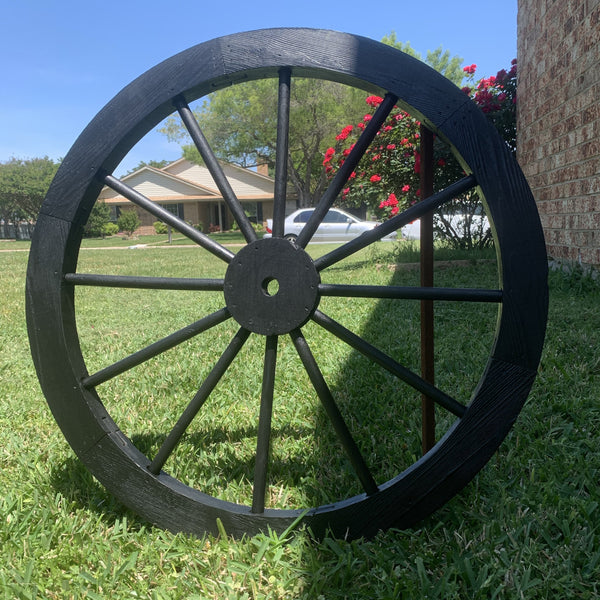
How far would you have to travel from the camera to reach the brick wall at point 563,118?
15.4 feet

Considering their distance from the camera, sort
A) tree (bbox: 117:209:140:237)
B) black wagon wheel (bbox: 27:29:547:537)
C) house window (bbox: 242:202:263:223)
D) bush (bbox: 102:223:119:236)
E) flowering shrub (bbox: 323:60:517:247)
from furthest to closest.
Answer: house window (bbox: 242:202:263:223) → tree (bbox: 117:209:140:237) → bush (bbox: 102:223:119:236) → flowering shrub (bbox: 323:60:517:247) → black wagon wheel (bbox: 27:29:547:537)

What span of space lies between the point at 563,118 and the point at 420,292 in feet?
16.4

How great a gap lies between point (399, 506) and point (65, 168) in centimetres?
140

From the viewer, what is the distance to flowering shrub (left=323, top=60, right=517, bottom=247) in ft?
27.0

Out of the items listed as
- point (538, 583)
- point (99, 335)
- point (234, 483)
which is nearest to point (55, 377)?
point (234, 483)

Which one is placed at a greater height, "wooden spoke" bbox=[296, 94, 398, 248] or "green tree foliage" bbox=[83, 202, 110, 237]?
"green tree foliage" bbox=[83, 202, 110, 237]

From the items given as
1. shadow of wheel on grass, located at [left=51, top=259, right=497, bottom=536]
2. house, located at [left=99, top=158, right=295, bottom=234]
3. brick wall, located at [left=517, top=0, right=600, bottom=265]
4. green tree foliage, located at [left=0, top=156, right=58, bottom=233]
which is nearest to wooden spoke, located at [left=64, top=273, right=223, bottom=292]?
shadow of wheel on grass, located at [left=51, top=259, right=497, bottom=536]

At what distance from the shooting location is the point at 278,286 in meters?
1.43

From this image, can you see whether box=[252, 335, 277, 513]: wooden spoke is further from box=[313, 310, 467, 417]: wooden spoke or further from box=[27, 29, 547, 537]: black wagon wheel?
box=[313, 310, 467, 417]: wooden spoke

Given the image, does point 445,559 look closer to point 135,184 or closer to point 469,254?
point 469,254

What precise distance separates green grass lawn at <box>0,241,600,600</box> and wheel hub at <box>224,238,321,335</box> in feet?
2.19

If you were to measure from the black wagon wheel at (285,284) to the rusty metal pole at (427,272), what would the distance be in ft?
0.77

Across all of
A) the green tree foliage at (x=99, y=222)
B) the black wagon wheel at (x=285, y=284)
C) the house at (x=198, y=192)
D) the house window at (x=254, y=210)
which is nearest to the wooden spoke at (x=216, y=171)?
the black wagon wheel at (x=285, y=284)

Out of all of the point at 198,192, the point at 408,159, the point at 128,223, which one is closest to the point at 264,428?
the point at 408,159
